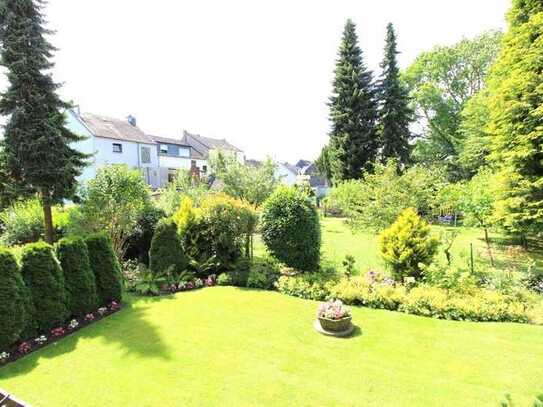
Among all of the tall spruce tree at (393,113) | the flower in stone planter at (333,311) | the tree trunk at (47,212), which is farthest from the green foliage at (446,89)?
the tree trunk at (47,212)

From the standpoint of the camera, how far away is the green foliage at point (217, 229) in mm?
9430

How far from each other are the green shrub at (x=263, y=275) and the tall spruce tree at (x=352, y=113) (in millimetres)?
17633

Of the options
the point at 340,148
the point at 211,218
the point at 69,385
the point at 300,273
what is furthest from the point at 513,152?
the point at 340,148

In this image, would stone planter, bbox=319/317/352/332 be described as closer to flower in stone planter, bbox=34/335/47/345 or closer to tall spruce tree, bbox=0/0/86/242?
flower in stone planter, bbox=34/335/47/345

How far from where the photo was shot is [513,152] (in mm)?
9570

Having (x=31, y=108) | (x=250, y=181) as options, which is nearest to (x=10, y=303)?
(x=31, y=108)

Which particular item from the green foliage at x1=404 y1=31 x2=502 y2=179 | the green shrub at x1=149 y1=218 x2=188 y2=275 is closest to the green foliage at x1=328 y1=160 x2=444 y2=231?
the green shrub at x1=149 y1=218 x2=188 y2=275

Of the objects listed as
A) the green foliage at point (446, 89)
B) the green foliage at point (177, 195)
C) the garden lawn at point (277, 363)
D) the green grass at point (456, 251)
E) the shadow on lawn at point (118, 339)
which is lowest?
the garden lawn at point (277, 363)

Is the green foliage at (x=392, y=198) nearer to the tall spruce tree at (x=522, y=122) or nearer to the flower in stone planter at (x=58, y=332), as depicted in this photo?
the tall spruce tree at (x=522, y=122)

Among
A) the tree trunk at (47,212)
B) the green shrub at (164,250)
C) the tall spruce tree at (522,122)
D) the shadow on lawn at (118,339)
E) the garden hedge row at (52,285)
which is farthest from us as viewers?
the tree trunk at (47,212)

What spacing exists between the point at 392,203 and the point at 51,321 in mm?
9964

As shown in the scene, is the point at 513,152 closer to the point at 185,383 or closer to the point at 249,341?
the point at 249,341

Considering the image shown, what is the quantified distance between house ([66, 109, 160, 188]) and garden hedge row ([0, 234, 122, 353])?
→ 1930 cm

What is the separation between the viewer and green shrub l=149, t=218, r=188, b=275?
8797 mm
